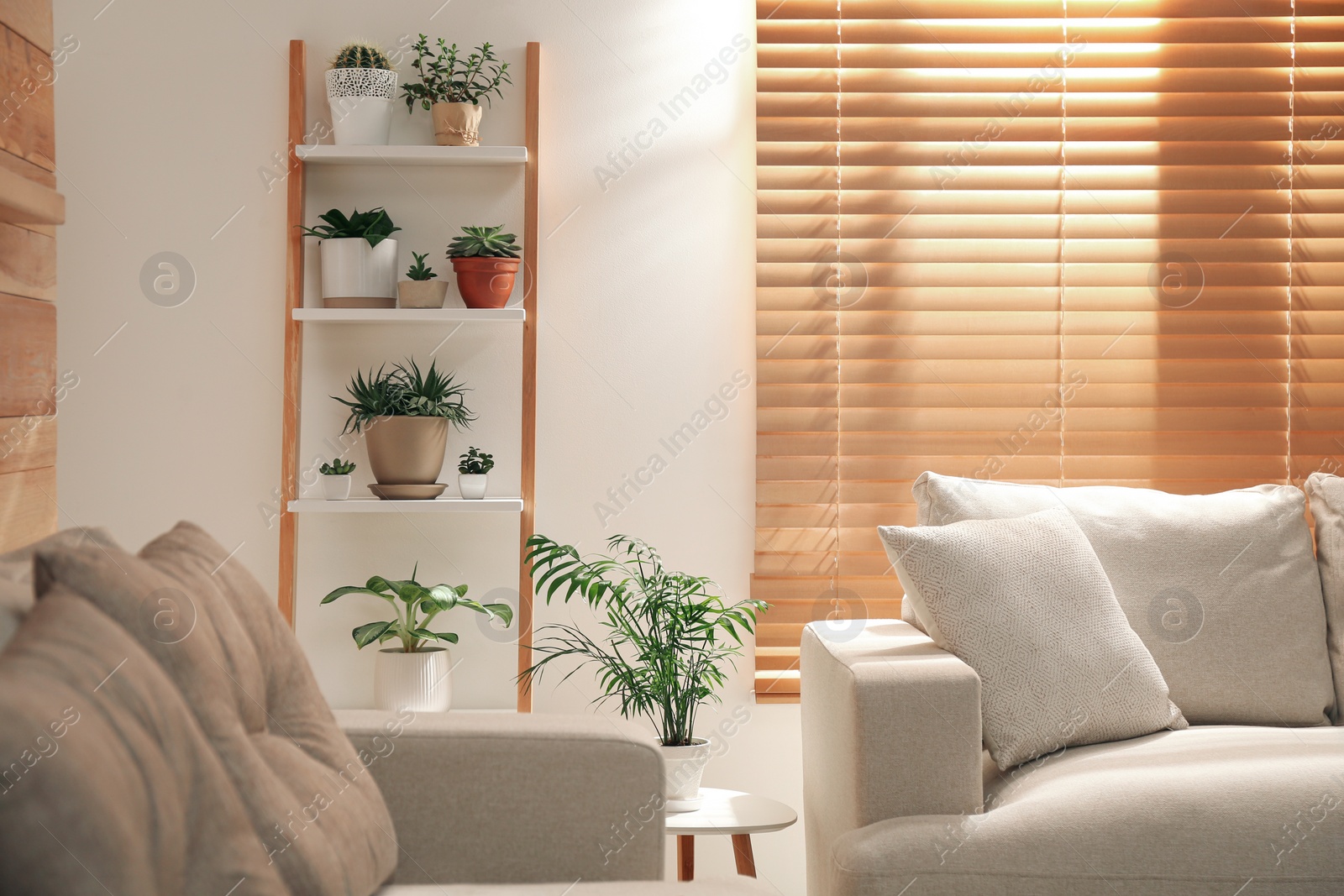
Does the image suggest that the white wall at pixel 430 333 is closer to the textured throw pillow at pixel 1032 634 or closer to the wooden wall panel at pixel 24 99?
the wooden wall panel at pixel 24 99

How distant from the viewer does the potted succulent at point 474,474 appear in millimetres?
2127

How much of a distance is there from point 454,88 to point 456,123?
0.10 metres

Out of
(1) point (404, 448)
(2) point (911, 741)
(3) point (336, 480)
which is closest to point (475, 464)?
(1) point (404, 448)

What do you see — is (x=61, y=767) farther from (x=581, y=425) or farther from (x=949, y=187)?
(x=949, y=187)

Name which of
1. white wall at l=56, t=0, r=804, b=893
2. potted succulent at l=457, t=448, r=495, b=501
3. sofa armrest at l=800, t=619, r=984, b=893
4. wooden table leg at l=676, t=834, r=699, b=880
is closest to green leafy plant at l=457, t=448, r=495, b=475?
potted succulent at l=457, t=448, r=495, b=501

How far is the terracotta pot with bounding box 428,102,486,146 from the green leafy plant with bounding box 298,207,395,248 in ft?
0.71

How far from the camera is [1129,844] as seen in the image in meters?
1.30

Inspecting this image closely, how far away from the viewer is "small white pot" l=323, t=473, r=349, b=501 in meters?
2.11

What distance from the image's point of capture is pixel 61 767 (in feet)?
2.54

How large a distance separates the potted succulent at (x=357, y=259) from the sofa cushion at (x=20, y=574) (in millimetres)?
1084

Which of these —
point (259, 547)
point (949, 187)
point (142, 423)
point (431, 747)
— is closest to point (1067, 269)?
point (949, 187)

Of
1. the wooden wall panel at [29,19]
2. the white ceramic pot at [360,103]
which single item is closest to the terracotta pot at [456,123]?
the white ceramic pot at [360,103]

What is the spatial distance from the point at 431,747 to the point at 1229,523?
1.55m

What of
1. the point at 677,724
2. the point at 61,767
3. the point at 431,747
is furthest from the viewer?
the point at 677,724
